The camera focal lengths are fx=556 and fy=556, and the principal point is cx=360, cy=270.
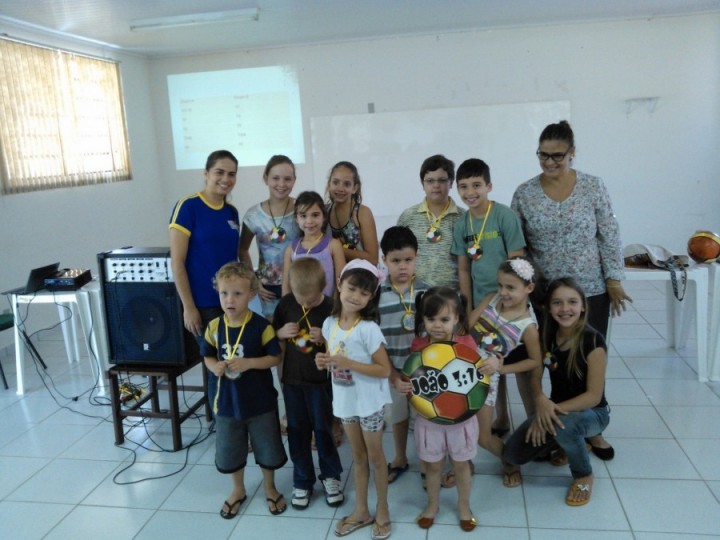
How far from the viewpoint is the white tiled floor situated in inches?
79.4

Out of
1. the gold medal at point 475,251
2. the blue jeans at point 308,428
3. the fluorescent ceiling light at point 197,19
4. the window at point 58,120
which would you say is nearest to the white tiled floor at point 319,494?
the blue jeans at point 308,428

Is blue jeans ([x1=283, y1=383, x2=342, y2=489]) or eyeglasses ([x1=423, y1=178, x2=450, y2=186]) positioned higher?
eyeglasses ([x1=423, y1=178, x2=450, y2=186])

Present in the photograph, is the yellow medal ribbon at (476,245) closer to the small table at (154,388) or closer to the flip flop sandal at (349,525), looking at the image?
the flip flop sandal at (349,525)

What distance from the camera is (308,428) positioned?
2.18m

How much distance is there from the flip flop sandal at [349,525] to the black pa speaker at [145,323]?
1081 millimetres

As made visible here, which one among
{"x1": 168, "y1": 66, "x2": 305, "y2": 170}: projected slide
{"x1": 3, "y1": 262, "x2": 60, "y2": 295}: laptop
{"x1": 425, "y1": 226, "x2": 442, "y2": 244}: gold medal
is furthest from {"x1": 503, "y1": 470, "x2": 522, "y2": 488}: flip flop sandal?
{"x1": 168, "y1": 66, "x2": 305, "y2": 170}: projected slide

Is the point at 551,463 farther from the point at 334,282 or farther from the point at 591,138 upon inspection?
the point at 591,138

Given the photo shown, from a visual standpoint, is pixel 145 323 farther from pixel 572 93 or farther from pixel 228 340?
pixel 572 93

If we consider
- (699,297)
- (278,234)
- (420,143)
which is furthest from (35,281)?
(699,297)

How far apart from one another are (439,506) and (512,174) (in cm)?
413

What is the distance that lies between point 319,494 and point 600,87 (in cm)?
472

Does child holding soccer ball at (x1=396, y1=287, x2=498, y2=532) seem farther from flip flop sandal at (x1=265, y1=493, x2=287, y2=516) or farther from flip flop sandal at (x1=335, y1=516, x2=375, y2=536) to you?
flip flop sandal at (x1=265, y1=493, x2=287, y2=516)

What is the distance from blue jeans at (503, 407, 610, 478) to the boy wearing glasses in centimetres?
71

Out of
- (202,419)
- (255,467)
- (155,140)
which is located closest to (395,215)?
(155,140)
